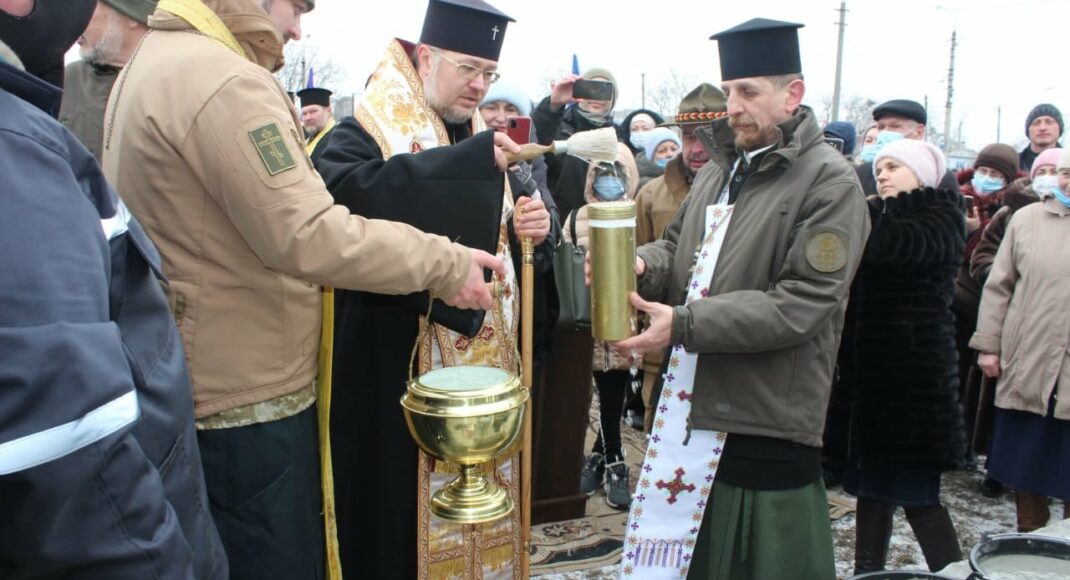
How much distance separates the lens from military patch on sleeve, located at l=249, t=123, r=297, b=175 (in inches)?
72.5

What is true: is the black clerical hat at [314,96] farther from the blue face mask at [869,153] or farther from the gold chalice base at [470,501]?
the gold chalice base at [470,501]

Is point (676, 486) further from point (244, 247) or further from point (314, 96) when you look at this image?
point (314, 96)

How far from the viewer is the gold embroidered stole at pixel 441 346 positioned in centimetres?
294

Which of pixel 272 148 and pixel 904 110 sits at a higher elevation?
pixel 904 110

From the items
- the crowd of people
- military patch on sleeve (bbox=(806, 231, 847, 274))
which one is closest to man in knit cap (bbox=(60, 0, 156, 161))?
the crowd of people

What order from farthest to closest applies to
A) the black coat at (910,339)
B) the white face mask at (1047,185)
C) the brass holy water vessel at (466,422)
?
the white face mask at (1047,185), the black coat at (910,339), the brass holy water vessel at (466,422)

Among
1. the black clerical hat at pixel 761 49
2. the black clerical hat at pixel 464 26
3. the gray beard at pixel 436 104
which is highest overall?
the black clerical hat at pixel 464 26

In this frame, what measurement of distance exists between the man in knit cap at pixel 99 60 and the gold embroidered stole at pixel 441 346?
83 cm

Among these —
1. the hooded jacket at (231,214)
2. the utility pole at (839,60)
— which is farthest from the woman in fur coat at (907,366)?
the utility pole at (839,60)

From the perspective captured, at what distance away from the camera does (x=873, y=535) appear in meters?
3.48

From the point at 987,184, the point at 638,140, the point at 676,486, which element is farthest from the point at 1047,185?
the point at 638,140

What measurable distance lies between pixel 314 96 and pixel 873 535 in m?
6.22

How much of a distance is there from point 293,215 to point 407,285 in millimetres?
349

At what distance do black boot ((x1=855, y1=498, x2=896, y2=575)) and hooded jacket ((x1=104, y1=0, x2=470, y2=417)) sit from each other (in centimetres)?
242
